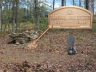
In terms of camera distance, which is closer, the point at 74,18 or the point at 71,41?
the point at 74,18

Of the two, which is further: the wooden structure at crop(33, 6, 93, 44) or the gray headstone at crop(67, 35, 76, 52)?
the gray headstone at crop(67, 35, 76, 52)

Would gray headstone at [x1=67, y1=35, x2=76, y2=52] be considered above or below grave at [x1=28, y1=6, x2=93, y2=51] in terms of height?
below

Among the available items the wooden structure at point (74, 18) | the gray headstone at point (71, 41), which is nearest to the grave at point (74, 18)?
the wooden structure at point (74, 18)

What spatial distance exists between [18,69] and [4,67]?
509 millimetres

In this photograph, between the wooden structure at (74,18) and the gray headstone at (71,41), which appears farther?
the gray headstone at (71,41)

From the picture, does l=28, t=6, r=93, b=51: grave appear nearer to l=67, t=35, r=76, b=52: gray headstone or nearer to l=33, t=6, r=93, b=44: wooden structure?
l=33, t=6, r=93, b=44: wooden structure

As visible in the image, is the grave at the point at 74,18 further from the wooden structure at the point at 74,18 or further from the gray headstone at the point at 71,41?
the gray headstone at the point at 71,41

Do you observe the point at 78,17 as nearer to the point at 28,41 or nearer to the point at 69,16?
the point at 69,16

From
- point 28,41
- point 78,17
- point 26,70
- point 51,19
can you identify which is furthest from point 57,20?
point 28,41

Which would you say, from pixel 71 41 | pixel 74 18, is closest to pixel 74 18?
pixel 74 18

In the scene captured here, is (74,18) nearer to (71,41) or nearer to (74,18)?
(74,18)

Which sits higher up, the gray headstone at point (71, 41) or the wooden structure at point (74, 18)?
the wooden structure at point (74, 18)

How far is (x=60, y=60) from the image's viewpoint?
6.78 metres

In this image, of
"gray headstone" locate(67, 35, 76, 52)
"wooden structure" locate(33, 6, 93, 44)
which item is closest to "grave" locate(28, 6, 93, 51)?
"wooden structure" locate(33, 6, 93, 44)
